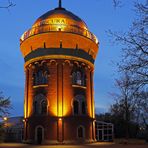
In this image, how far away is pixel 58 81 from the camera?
3775 centimetres

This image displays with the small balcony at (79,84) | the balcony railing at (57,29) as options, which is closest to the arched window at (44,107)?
the small balcony at (79,84)

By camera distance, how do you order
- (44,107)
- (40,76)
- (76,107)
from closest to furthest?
(44,107), (76,107), (40,76)

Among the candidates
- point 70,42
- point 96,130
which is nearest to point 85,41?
point 70,42

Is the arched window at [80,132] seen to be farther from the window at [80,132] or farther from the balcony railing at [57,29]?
the balcony railing at [57,29]

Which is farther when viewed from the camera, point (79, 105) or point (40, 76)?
point (40, 76)

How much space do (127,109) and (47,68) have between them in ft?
42.1

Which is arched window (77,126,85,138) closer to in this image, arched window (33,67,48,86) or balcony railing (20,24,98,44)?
arched window (33,67,48,86)

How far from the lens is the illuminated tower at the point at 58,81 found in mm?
36781

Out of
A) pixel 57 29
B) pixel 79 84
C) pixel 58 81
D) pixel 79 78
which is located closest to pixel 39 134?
pixel 58 81

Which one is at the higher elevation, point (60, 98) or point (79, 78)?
point (79, 78)

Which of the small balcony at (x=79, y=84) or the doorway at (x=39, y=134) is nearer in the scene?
the doorway at (x=39, y=134)

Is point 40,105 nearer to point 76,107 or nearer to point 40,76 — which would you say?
point 40,76

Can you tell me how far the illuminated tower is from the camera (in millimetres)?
36781

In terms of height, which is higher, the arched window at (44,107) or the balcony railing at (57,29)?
the balcony railing at (57,29)
